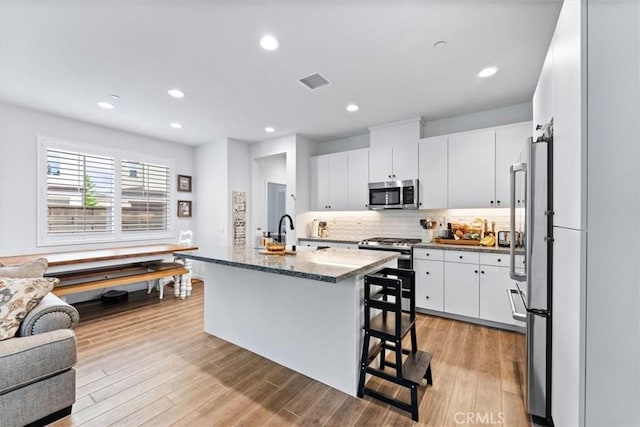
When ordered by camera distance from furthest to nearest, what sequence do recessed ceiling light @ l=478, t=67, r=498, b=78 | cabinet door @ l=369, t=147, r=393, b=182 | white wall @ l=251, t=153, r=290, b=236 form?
white wall @ l=251, t=153, r=290, b=236 < cabinet door @ l=369, t=147, r=393, b=182 < recessed ceiling light @ l=478, t=67, r=498, b=78

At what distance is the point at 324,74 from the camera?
2.70 meters

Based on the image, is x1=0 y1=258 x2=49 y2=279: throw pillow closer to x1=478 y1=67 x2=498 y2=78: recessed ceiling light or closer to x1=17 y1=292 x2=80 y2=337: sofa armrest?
x1=17 y1=292 x2=80 y2=337: sofa armrest

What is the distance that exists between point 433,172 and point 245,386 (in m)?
3.31

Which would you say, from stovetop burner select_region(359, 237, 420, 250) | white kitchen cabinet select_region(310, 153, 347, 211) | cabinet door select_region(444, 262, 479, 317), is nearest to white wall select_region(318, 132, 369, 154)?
white kitchen cabinet select_region(310, 153, 347, 211)

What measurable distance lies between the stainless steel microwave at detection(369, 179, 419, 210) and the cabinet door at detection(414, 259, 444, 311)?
846 mm

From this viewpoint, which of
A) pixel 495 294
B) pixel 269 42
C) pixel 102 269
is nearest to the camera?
pixel 269 42

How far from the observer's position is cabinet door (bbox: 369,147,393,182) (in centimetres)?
414

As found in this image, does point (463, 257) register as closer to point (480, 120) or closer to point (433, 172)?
point (433, 172)

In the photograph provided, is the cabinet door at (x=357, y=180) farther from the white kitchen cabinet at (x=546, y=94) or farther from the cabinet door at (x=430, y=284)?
the white kitchen cabinet at (x=546, y=94)

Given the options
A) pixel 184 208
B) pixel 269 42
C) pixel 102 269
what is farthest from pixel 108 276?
pixel 269 42

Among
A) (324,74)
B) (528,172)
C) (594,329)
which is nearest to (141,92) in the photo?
(324,74)

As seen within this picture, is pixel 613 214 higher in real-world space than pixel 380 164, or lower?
lower

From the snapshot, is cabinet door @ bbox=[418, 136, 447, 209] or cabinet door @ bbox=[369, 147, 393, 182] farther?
cabinet door @ bbox=[369, 147, 393, 182]

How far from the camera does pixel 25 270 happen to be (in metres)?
2.19
